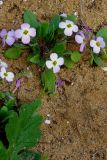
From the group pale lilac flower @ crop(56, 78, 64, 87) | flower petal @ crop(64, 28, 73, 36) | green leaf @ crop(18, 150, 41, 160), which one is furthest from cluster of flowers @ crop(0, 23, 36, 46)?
green leaf @ crop(18, 150, 41, 160)

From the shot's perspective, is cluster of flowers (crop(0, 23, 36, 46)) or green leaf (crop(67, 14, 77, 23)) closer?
cluster of flowers (crop(0, 23, 36, 46))

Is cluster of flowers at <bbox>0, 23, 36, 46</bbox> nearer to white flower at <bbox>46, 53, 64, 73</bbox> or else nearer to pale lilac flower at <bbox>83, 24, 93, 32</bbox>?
white flower at <bbox>46, 53, 64, 73</bbox>

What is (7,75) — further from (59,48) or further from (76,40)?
(76,40)

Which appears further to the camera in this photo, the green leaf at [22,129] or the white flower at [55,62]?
the white flower at [55,62]

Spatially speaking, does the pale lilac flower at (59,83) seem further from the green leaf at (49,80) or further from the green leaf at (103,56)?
the green leaf at (103,56)

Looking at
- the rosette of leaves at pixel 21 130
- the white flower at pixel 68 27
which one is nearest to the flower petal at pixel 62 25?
the white flower at pixel 68 27

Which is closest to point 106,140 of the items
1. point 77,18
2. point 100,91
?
point 100,91

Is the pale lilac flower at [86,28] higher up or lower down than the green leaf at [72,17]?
lower down

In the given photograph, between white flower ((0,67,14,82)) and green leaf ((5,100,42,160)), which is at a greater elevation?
green leaf ((5,100,42,160))
